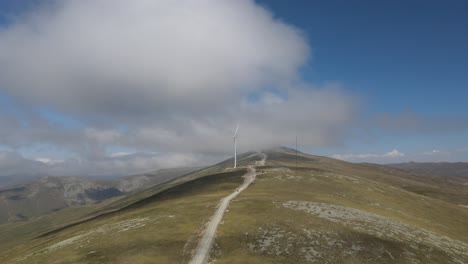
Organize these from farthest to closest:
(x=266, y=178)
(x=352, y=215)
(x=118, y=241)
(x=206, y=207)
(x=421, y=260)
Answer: (x=266, y=178), (x=206, y=207), (x=352, y=215), (x=118, y=241), (x=421, y=260)

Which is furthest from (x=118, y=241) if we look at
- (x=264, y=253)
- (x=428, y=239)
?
(x=428, y=239)

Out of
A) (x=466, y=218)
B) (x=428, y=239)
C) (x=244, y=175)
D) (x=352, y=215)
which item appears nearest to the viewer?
(x=428, y=239)

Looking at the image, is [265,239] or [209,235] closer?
[265,239]

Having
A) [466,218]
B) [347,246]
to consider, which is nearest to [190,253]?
[347,246]

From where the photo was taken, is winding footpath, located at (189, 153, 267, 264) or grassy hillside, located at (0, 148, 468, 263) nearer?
winding footpath, located at (189, 153, 267, 264)

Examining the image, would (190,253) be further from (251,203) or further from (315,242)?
(251,203)

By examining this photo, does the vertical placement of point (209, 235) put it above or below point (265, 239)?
above

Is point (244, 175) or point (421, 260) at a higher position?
point (244, 175)

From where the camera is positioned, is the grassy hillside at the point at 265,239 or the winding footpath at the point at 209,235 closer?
the winding footpath at the point at 209,235

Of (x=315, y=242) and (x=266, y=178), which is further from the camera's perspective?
(x=266, y=178)

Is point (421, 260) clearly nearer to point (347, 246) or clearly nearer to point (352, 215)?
point (347, 246)
